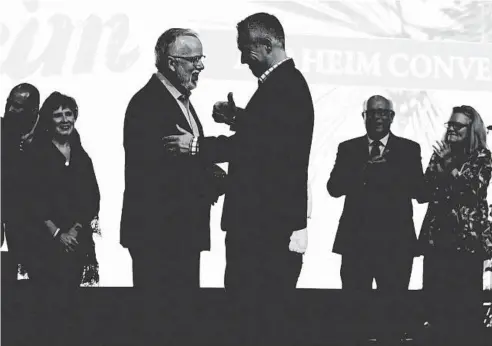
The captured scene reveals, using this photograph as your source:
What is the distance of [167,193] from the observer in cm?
460

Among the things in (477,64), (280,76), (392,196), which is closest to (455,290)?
(392,196)

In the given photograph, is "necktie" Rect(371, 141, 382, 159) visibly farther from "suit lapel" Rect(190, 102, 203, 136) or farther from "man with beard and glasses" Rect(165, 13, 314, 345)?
"suit lapel" Rect(190, 102, 203, 136)

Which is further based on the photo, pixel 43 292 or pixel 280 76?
pixel 43 292

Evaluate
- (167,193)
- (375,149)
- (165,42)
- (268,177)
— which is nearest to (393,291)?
(375,149)

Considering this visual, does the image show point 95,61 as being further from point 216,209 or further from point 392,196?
point 392,196

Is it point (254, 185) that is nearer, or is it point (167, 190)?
point (254, 185)

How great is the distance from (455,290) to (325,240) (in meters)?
0.78

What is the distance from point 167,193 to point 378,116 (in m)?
1.30

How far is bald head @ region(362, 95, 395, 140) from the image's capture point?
5.07 metres

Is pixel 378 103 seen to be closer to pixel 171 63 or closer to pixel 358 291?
pixel 358 291

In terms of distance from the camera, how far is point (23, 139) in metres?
4.80

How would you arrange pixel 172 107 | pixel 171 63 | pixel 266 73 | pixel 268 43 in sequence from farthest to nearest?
pixel 171 63 → pixel 172 107 → pixel 268 43 → pixel 266 73

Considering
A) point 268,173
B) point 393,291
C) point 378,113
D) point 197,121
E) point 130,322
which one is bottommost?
point 130,322

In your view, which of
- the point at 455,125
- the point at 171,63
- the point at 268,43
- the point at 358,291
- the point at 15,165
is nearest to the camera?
the point at 268,43
